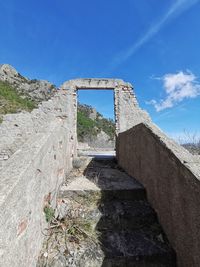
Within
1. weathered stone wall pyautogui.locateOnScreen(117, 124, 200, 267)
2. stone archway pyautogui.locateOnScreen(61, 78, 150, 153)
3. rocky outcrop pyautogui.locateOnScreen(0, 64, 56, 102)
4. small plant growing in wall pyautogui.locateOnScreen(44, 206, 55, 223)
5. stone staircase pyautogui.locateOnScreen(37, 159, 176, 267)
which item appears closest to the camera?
weathered stone wall pyautogui.locateOnScreen(117, 124, 200, 267)

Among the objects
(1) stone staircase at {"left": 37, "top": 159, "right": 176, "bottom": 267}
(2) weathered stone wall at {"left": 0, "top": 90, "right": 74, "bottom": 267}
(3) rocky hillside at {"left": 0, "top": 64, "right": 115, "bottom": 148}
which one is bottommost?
(1) stone staircase at {"left": 37, "top": 159, "right": 176, "bottom": 267}

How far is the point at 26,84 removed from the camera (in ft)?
111

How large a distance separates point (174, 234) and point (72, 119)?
5.76m

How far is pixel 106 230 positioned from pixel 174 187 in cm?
118

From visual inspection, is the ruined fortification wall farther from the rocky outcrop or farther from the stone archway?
the rocky outcrop

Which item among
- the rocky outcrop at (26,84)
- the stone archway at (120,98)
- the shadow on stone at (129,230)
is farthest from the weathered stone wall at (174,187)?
the rocky outcrop at (26,84)

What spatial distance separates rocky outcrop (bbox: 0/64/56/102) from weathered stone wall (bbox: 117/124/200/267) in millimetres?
27073

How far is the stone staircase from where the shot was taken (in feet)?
9.89

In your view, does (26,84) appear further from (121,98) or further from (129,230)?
(129,230)

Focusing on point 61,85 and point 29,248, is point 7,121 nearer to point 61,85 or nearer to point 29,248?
point 61,85

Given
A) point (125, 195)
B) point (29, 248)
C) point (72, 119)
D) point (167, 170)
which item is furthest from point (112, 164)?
point (29, 248)

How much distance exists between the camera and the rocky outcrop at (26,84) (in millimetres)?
31109

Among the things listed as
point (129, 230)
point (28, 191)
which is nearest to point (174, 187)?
point (129, 230)

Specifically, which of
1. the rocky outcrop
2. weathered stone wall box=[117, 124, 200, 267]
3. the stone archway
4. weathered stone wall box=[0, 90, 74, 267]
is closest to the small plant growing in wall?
weathered stone wall box=[0, 90, 74, 267]
